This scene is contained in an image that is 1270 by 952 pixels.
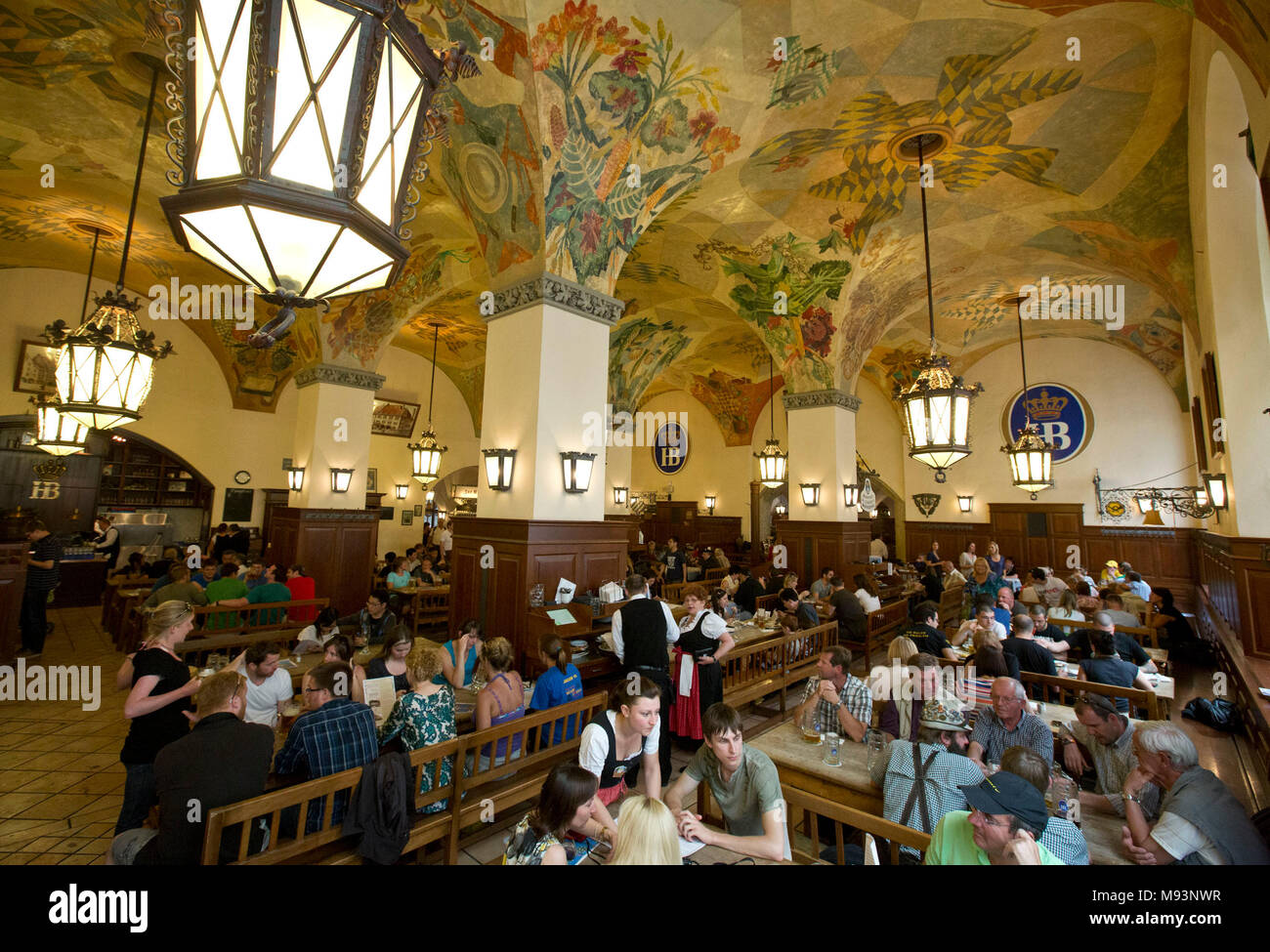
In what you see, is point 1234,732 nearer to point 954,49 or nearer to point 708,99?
point 954,49

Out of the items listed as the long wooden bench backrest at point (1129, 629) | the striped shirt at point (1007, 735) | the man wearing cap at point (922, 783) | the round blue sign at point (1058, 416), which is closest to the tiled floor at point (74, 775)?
the long wooden bench backrest at point (1129, 629)

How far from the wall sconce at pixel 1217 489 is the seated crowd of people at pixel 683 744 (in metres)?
2.88

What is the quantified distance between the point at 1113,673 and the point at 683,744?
11.6ft

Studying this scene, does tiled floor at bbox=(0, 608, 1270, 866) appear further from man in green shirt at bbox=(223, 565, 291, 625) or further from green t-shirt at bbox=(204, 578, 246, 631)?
man in green shirt at bbox=(223, 565, 291, 625)

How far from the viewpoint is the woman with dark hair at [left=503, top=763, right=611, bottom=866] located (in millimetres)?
1938

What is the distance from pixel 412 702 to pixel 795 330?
917 centimetres

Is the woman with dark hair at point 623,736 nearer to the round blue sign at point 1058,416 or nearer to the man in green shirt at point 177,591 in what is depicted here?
the man in green shirt at point 177,591

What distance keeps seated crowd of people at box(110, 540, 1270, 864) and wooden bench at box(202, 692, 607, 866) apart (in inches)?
3.6

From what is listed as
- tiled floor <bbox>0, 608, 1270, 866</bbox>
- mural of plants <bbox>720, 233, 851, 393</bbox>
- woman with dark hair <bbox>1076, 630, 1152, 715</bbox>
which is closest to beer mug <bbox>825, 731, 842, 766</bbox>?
tiled floor <bbox>0, 608, 1270, 866</bbox>

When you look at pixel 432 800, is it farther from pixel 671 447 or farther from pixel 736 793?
pixel 671 447

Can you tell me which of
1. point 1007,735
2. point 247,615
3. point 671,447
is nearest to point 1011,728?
point 1007,735

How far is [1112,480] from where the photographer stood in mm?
12641

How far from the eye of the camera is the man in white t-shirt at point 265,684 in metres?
3.64

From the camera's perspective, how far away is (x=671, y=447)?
1986cm
